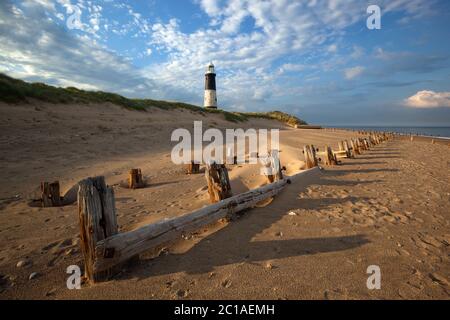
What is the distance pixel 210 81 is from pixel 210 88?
167 cm

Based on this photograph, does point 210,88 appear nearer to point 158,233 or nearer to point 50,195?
point 50,195

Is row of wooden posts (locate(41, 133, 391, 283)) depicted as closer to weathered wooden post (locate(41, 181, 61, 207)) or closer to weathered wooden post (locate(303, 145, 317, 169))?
weathered wooden post (locate(41, 181, 61, 207))

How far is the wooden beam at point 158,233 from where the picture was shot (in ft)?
9.83

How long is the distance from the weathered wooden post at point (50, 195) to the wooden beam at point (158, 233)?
3.63 m

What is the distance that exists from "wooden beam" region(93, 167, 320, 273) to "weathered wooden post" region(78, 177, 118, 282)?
0.17ft

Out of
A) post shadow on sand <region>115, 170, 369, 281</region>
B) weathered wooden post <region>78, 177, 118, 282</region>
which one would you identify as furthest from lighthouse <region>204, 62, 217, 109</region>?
weathered wooden post <region>78, 177, 118, 282</region>

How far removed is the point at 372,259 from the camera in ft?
11.8

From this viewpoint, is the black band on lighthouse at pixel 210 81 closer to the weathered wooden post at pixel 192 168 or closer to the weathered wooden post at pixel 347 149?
the weathered wooden post at pixel 347 149

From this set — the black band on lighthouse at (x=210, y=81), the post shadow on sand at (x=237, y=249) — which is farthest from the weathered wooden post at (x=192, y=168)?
the black band on lighthouse at (x=210, y=81)

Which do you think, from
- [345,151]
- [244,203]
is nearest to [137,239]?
[244,203]

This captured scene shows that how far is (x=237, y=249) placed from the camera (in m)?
3.87

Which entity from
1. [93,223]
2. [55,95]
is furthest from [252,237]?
[55,95]
